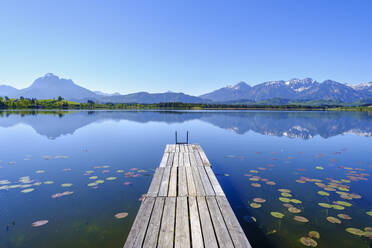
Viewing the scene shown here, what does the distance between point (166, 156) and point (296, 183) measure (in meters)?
8.59

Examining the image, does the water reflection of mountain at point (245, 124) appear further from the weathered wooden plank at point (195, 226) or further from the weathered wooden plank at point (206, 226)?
the weathered wooden plank at point (206, 226)

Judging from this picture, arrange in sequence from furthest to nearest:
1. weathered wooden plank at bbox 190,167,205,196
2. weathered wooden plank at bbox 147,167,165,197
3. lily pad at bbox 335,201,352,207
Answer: lily pad at bbox 335,201,352,207 < weathered wooden plank at bbox 190,167,205,196 < weathered wooden plank at bbox 147,167,165,197

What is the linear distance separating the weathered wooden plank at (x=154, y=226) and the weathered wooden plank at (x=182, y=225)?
548mm

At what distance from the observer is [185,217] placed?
5961mm

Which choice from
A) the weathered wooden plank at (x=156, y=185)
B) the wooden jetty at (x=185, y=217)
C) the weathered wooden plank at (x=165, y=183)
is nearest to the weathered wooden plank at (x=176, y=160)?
the weathered wooden plank at (x=165, y=183)

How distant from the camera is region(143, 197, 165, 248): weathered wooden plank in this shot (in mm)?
4791

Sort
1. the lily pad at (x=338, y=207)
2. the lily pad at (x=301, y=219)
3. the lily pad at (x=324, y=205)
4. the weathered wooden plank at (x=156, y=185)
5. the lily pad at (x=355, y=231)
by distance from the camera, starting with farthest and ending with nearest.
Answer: the lily pad at (x=324, y=205), the lily pad at (x=338, y=207), the weathered wooden plank at (x=156, y=185), the lily pad at (x=301, y=219), the lily pad at (x=355, y=231)

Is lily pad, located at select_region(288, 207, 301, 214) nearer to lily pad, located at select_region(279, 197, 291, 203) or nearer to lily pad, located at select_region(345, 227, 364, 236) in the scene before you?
lily pad, located at select_region(279, 197, 291, 203)

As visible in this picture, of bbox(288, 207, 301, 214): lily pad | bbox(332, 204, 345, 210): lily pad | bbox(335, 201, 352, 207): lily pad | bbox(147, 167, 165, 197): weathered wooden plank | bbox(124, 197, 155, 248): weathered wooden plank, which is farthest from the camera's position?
bbox(335, 201, 352, 207): lily pad

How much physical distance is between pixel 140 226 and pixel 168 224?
0.80m

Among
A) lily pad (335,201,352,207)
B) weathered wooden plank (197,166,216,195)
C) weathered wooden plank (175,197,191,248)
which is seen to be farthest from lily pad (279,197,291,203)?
weathered wooden plank (175,197,191,248)

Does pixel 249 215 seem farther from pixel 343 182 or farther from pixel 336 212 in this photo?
pixel 343 182

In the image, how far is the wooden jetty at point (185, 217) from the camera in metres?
4.84

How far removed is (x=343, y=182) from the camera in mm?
11531
